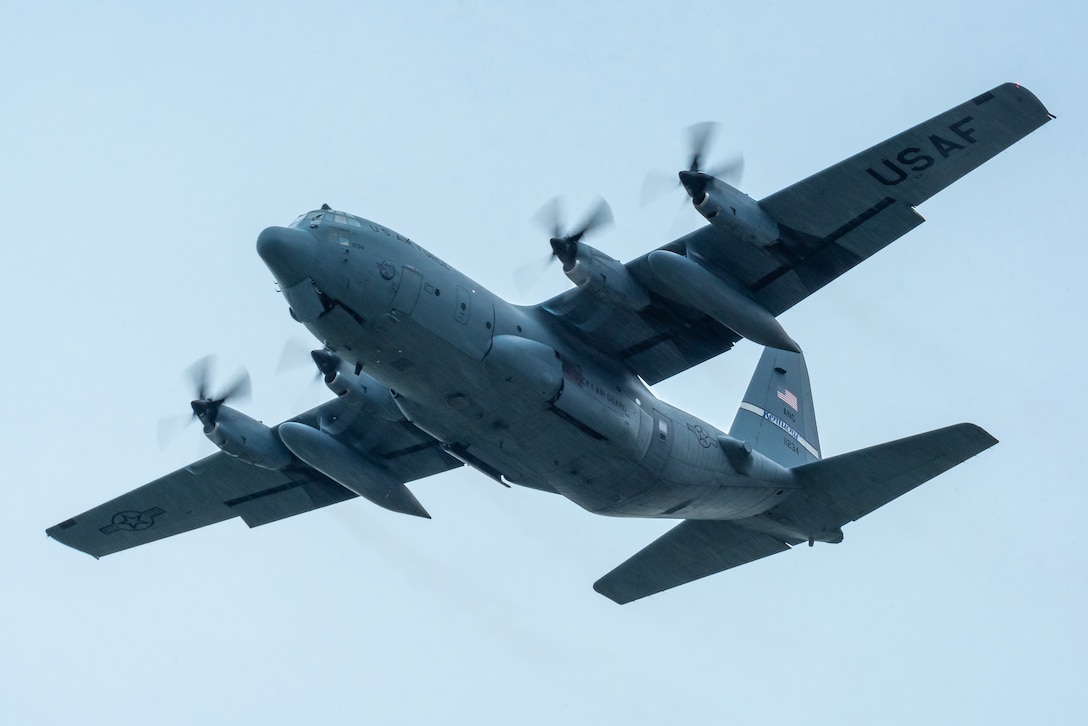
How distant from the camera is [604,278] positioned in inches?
938

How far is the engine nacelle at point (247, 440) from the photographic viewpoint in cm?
2703

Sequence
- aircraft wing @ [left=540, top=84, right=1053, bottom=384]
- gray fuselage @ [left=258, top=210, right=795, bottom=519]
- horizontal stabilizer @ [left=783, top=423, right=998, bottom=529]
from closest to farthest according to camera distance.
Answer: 1. gray fuselage @ [left=258, top=210, right=795, bottom=519]
2. aircraft wing @ [left=540, top=84, right=1053, bottom=384]
3. horizontal stabilizer @ [left=783, top=423, right=998, bottom=529]

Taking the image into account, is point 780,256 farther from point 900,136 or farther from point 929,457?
point 929,457

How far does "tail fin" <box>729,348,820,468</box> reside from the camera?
29.5m

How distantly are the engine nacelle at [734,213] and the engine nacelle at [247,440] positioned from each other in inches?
408

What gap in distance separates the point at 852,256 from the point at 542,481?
7.08 m

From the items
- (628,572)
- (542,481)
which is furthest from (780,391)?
(542,481)

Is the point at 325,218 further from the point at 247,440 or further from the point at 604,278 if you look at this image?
the point at 247,440

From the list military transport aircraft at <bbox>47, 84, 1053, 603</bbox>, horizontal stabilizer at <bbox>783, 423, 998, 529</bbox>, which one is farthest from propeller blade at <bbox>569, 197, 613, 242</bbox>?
horizontal stabilizer at <bbox>783, 423, 998, 529</bbox>

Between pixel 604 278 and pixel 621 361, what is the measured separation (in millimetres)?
2451

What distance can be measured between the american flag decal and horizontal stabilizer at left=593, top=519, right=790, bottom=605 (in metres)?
3.89

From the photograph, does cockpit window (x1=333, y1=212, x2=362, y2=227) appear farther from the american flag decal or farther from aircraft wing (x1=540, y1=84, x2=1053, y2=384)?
the american flag decal

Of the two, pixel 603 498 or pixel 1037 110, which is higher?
pixel 1037 110

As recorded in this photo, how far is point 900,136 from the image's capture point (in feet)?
74.1
